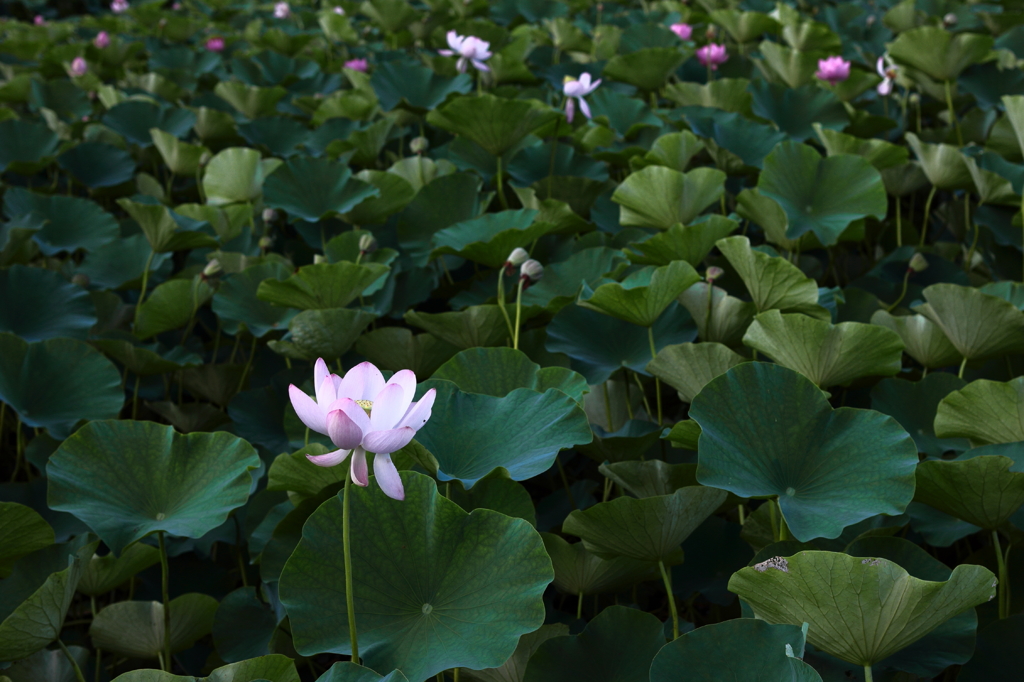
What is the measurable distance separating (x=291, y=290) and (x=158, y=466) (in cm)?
35

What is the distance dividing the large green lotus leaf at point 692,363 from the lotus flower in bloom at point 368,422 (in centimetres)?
40

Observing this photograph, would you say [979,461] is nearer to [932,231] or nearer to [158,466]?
[158,466]

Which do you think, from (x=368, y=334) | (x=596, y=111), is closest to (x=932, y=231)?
(x=596, y=111)

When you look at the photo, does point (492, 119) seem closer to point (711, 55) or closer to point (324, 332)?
point (324, 332)

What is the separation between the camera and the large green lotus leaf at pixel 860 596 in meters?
0.63

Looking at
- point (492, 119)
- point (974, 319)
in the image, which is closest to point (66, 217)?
point (492, 119)

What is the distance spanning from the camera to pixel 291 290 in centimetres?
119

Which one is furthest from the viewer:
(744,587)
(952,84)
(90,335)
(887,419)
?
(952,84)

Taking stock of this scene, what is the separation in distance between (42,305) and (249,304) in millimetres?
350

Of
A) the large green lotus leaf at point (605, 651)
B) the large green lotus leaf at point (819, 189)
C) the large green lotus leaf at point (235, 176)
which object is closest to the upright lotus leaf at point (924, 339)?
the large green lotus leaf at point (819, 189)

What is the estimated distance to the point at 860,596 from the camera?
2.09 ft

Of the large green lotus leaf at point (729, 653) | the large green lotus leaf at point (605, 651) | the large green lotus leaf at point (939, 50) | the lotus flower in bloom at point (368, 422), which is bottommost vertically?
the large green lotus leaf at point (605, 651)

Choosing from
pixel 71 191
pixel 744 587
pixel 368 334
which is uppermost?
pixel 744 587

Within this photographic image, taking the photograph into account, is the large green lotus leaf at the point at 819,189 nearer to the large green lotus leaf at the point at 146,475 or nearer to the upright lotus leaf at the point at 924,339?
the upright lotus leaf at the point at 924,339
